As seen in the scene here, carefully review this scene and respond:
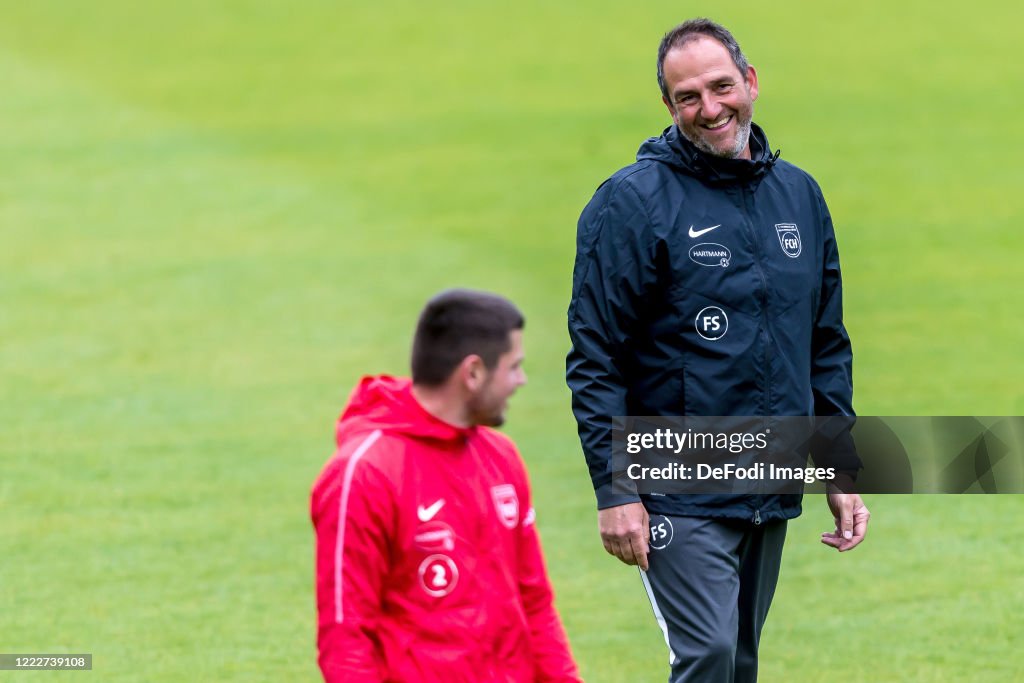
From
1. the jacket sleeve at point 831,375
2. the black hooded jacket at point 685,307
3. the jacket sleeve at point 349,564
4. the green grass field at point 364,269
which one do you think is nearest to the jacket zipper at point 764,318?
the black hooded jacket at point 685,307

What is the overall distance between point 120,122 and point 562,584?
14533 mm

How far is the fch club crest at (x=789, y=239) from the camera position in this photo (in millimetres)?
5379

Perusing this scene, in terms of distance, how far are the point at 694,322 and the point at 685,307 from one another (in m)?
0.05

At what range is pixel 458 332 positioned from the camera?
4.16m

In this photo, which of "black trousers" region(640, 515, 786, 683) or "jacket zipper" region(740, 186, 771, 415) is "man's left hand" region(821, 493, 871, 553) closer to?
"black trousers" region(640, 515, 786, 683)

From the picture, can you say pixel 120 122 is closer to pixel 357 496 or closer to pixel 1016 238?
pixel 1016 238

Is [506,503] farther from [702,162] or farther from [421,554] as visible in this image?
[702,162]

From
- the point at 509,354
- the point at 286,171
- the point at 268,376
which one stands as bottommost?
the point at 509,354

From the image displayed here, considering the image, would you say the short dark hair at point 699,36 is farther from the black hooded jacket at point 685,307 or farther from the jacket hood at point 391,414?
Answer: the jacket hood at point 391,414

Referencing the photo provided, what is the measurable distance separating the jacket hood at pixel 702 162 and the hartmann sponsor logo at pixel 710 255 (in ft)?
0.74

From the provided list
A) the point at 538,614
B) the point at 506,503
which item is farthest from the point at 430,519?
the point at 538,614

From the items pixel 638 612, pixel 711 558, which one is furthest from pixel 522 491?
pixel 638 612

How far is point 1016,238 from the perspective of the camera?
17172 mm

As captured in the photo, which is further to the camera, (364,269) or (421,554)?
(364,269)
